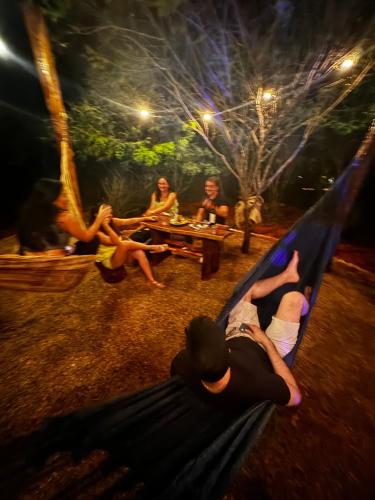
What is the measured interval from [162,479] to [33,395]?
49.5 inches

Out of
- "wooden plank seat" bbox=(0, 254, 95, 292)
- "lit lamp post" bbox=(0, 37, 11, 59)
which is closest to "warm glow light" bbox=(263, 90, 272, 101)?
"wooden plank seat" bbox=(0, 254, 95, 292)

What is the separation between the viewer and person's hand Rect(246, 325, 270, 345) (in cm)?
164

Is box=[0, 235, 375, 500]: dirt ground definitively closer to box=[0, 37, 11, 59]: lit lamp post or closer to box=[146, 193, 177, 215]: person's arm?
box=[146, 193, 177, 215]: person's arm

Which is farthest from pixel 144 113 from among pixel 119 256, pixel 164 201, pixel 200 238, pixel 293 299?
pixel 293 299

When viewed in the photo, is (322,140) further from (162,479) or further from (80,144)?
(162,479)

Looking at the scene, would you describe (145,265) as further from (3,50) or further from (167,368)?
(3,50)

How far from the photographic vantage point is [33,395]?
1.77 metres

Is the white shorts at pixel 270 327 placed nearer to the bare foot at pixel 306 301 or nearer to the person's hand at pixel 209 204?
the bare foot at pixel 306 301

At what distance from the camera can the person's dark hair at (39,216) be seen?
2309 mm

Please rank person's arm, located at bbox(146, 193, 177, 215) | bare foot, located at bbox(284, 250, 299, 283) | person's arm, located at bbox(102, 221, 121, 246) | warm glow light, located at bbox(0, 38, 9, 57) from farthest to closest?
warm glow light, located at bbox(0, 38, 9, 57) < person's arm, located at bbox(146, 193, 177, 215) < person's arm, located at bbox(102, 221, 121, 246) < bare foot, located at bbox(284, 250, 299, 283)

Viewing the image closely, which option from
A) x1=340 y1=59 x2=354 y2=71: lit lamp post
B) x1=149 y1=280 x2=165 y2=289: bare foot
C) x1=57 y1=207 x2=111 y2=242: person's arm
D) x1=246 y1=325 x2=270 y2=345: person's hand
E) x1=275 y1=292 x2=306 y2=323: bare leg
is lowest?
x1=149 y1=280 x2=165 y2=289: bare foot

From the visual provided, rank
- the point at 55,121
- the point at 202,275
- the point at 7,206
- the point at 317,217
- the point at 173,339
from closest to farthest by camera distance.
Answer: the point at 317,217
the point at 173,339
the point at 55,121
the point at 202,275
the point at 7,206

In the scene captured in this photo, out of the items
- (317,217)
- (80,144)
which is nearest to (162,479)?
(317,217)

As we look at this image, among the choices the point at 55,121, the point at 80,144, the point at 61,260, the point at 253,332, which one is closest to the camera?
the point at 253,332
